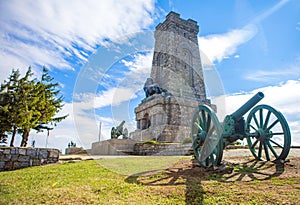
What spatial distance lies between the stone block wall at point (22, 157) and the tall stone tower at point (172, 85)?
9.62 meters

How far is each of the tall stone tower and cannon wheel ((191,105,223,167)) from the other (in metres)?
10.4

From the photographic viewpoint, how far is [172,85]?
18594 mm

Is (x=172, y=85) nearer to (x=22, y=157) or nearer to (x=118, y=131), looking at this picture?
(x=118, y=131)

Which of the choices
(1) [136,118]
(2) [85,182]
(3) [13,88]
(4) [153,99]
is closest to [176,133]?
(4) [153,99]

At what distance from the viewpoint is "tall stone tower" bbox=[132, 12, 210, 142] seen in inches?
663

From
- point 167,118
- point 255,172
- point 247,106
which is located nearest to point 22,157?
point 255,172

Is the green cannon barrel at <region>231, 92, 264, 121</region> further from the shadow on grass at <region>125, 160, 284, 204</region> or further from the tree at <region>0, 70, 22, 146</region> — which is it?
the tree at <region>0, 70, 22, 146</region>

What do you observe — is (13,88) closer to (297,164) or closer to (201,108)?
(201,108)

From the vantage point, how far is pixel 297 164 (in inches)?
183

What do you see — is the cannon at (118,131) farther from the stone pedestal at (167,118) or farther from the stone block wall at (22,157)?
the stone block wall at (22,157)

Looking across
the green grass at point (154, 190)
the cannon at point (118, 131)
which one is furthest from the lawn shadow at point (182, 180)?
the cannon at point (118, 131)

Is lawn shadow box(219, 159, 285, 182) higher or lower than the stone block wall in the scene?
lower

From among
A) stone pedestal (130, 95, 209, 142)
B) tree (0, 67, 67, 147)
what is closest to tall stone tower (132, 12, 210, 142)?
stone pedestal (130, 95, 209, 142)

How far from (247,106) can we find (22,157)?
650 centimetres
